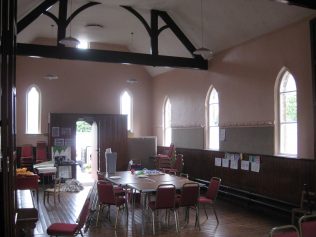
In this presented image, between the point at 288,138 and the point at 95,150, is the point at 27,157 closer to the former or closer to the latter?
the point at 95,150

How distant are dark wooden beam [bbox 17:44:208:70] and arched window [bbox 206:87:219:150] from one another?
0.88 metres

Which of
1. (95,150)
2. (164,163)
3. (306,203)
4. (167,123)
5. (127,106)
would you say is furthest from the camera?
(127,106)

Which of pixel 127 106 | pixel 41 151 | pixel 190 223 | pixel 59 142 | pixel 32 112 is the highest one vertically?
pixel 127 106

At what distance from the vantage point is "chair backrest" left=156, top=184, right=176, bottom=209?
6.23m

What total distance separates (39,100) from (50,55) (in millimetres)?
4687

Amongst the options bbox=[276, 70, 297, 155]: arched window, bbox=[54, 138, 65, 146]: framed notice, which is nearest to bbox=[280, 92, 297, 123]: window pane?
bbox=[276, 70, 297, 155]: arched window

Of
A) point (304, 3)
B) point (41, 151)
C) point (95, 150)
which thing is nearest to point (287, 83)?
point (304, 3)

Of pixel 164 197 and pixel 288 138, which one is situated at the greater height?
pixel 288 138

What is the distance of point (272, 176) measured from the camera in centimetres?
797

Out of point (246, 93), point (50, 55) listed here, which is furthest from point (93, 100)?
point (246, 93)

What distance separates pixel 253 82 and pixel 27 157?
7.99 metres

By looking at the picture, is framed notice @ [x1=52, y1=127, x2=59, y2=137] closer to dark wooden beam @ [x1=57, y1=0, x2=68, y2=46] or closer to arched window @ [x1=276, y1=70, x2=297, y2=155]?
dark wooden beam @ [x1=57, y1=0, x2=68, y2=46]

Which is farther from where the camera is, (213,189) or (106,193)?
(213,189)

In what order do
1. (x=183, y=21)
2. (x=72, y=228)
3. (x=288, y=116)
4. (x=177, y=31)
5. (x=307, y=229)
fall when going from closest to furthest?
(x=307, y=229) < (x=72, y=228) < (x=288, y=116) < (x=183, y=21) < (x=177, y=31)
